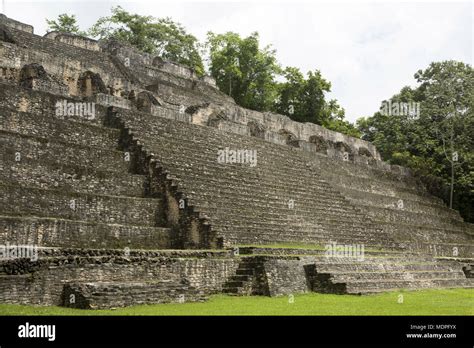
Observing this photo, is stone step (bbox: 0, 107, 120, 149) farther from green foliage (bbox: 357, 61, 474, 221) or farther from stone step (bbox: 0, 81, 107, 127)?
green foliage (bbox: 357, 61, 474, 221)

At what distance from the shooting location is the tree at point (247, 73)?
4088 centimetres

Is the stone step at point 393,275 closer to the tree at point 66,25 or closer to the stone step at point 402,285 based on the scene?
the stone step at point 402,285

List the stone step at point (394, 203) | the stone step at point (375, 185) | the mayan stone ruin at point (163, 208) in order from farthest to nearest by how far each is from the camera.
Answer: the stone step at point (375, 185) → the stone step at point (394, 203) → the mayan stone ruin at point (163, 208)

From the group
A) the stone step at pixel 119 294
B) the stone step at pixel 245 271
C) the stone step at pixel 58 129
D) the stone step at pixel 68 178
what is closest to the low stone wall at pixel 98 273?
the stone step at pixel 245 271

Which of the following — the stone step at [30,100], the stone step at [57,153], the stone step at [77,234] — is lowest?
the stone step at [77,234]

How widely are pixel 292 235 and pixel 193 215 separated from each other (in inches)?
124

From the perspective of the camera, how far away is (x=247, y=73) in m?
41.4

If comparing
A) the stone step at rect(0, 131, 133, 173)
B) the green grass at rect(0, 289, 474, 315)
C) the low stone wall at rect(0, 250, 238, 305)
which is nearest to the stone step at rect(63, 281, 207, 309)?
the green grass at rect(0, 289, 474, 315)

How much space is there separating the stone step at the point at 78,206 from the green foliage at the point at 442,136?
20385 millimetres

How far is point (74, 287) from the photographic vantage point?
10742 mm

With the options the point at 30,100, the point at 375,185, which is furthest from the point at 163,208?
the point at 375,185

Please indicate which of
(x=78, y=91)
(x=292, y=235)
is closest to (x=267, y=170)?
(x=292, y=235)

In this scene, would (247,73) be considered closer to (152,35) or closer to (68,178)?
(152,35)
